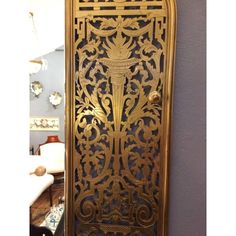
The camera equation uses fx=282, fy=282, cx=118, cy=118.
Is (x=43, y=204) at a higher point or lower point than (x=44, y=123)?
lower

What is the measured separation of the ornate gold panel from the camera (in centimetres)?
101

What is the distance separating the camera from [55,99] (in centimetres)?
487

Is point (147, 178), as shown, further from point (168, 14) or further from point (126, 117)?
point (168, 14)

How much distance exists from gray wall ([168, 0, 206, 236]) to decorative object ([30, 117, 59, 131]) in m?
3.94

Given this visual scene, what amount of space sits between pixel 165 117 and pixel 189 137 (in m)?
0.12

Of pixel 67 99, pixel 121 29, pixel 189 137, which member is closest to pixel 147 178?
pixel 189 137

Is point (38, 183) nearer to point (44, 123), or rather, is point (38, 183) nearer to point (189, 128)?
point (189, 128)

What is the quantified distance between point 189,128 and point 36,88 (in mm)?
4183

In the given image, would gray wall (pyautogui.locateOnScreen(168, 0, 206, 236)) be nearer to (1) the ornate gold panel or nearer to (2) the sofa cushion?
(1) the ornate gold panel

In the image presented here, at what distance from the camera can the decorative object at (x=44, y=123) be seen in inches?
189

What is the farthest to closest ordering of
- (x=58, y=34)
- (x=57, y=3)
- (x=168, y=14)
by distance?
(x=58, y=34), (x=57, y=3), (x=168, y=14)

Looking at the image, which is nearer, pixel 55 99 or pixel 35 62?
pixel 35 62

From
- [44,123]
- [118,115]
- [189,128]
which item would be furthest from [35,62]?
[189,128]
